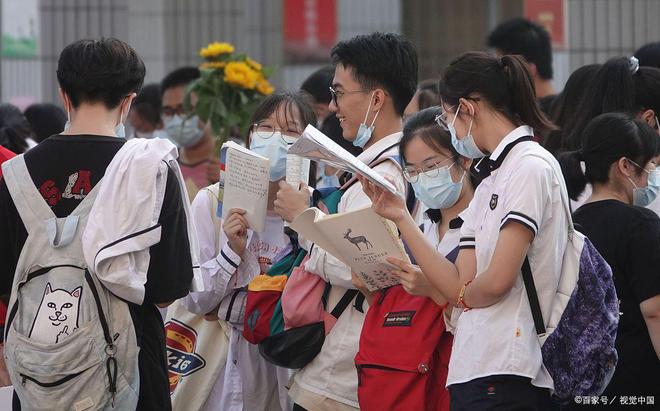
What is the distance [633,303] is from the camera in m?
4.50

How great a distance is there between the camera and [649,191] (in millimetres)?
4695

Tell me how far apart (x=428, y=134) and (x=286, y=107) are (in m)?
0.91

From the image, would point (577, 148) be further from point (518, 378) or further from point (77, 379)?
point (77, 379)

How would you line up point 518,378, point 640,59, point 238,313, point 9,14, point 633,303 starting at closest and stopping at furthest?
point 518,378, point 633,303, point 238,313, point 640,59, point 9,14

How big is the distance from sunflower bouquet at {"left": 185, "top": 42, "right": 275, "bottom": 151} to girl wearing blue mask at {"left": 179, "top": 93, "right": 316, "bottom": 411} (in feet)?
6.75

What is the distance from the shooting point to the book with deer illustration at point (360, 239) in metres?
3.98

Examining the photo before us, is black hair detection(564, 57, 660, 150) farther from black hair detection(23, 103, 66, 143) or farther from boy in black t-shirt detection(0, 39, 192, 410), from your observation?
black hair detection(23, 103, 66, 143)

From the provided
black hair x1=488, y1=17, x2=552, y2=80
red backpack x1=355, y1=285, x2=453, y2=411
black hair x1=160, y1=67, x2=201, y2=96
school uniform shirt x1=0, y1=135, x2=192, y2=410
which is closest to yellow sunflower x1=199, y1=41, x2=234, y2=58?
black hair x1=160, y1=67, x2=201, y2=96

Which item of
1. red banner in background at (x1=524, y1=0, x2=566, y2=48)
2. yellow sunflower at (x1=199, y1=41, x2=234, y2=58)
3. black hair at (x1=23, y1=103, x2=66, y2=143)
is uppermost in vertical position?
red banner in background at (x1=524, y1=0, x2=566, y2=48)

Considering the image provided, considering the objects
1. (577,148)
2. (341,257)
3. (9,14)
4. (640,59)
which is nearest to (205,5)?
(9,14)

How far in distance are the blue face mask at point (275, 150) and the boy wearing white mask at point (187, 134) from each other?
7.92ft

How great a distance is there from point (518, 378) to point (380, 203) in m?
0.73

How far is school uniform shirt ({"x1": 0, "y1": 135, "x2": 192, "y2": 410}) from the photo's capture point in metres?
3.93

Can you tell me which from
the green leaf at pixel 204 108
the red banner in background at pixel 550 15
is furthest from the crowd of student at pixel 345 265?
the red banner in background at pixel 550 15
